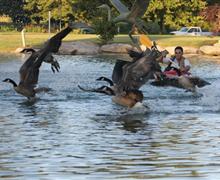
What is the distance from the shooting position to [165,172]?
419 inches

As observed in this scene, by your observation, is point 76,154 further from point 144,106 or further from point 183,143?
point 144,106

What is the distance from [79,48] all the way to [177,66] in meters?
25.0

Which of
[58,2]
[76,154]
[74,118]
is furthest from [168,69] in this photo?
[58,2]

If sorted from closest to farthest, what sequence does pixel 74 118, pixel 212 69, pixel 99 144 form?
pixel 99 144, pixel 74 118, pixel 212 69

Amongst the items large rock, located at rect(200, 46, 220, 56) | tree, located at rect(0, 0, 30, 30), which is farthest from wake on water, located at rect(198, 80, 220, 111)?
tree, located at rect(0, 0, 30, 30)

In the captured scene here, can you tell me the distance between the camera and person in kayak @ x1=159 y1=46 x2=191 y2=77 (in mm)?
Result: 21422

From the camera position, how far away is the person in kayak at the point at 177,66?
2142 centimetres

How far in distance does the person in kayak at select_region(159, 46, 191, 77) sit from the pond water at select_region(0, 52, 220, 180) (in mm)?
594

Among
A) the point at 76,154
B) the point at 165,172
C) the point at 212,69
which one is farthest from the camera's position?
the point at 212,69

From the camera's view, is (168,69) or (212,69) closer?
(168,69)

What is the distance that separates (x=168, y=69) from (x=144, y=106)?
3858 millimetres

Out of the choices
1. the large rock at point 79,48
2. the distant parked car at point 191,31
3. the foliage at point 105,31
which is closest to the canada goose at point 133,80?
the large rock at point 79,48

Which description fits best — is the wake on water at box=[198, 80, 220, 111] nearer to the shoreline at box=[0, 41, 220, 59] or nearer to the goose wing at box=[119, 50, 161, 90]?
the goose wing at box=[119, 50, 161, 90]

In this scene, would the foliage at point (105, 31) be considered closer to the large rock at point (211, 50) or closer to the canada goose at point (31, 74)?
the large rock at point (211, 50)
